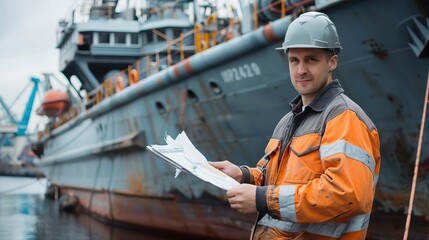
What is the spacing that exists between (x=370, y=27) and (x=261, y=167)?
408 centimetres

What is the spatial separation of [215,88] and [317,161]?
22.1ft

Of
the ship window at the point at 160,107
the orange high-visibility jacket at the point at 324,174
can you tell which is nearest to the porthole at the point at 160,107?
the ship window at the point at 160,107

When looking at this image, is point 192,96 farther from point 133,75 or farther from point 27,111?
point 27,111

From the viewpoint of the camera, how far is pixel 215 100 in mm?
8484

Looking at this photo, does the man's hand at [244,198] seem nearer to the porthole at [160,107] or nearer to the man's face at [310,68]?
the man's face at [310,68]

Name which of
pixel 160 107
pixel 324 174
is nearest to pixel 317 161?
pixel 324 174

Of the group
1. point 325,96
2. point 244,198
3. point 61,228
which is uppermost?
point 325,96

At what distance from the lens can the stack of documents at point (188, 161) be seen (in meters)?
1.90

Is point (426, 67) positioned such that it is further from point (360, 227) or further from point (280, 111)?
point (360, 227)

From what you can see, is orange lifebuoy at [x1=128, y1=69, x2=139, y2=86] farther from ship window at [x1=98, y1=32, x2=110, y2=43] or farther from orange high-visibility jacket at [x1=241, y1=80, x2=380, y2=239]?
orange high-visibility jacket at [x1=241, y1=80, x2=380, y2=239]

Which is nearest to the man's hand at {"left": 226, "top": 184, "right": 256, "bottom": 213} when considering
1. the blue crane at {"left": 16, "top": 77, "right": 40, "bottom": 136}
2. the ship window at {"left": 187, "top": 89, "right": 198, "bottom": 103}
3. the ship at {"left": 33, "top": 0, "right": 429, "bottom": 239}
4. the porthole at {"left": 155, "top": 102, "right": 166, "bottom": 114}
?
the ship at {"left": 33, "top": 0, "right": 429, "bottom": 239}

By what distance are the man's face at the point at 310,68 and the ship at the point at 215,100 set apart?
3.84 m

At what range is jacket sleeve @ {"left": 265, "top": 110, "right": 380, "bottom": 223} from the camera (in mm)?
1657

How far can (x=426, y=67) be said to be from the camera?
18.5 feet
